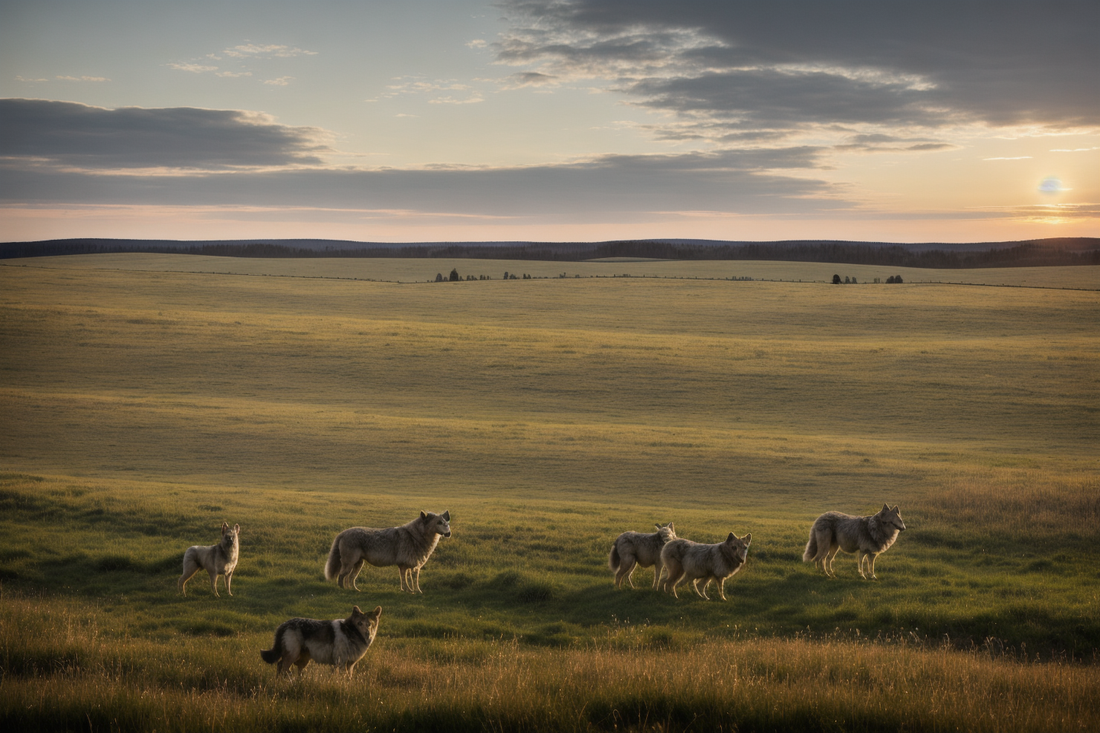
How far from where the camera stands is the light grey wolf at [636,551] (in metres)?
15.8

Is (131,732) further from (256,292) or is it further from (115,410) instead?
(256,292)

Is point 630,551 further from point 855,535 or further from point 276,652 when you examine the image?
A: point 276,652

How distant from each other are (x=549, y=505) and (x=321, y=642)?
15.1 metres

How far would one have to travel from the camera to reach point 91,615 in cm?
1292

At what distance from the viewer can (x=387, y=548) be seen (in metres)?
15.6

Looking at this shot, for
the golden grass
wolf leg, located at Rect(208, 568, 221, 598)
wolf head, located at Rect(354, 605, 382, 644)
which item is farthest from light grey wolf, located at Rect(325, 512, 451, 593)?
wolf head, located at Rect(354, 605, 382, 644)

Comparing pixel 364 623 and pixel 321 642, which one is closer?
pixel 321 642

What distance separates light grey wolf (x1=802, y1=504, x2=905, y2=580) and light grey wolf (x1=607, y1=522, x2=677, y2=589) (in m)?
3.60

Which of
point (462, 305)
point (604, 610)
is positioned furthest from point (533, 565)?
point (462, 305)

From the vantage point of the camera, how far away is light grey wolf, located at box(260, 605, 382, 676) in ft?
30.2

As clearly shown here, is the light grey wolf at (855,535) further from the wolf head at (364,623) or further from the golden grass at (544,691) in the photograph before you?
the wolf head at (364,623)

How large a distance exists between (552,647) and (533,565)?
5118 millimetres

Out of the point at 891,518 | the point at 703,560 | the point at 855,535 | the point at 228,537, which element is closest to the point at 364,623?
the point at 228,537

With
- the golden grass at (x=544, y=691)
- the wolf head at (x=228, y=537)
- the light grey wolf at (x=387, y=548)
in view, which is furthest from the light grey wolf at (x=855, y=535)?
the wolf head at (x=228, y=537)
